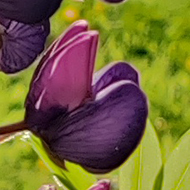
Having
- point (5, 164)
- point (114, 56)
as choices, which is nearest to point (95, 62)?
point (114, 56)

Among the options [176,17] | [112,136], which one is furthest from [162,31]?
[112,136]

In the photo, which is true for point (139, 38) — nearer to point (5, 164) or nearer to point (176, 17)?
point (176, 17)

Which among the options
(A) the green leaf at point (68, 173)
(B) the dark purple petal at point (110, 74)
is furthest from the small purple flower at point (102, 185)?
(B) the dark purple petal at point (110, 74)

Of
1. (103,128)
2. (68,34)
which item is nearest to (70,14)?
(68,34)

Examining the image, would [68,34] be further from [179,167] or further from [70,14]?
[179,167]

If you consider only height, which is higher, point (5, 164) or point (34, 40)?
point (34, 40)

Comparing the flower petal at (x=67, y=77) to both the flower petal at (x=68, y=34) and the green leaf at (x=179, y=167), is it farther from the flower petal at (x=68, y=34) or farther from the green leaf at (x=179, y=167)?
the green leaf at (x=179, y=167)

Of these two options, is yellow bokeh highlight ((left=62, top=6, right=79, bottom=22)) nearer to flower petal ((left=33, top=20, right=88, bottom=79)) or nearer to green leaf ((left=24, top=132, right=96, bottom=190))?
flower petal ((left=33, top=20, right=88, bottom=79))
